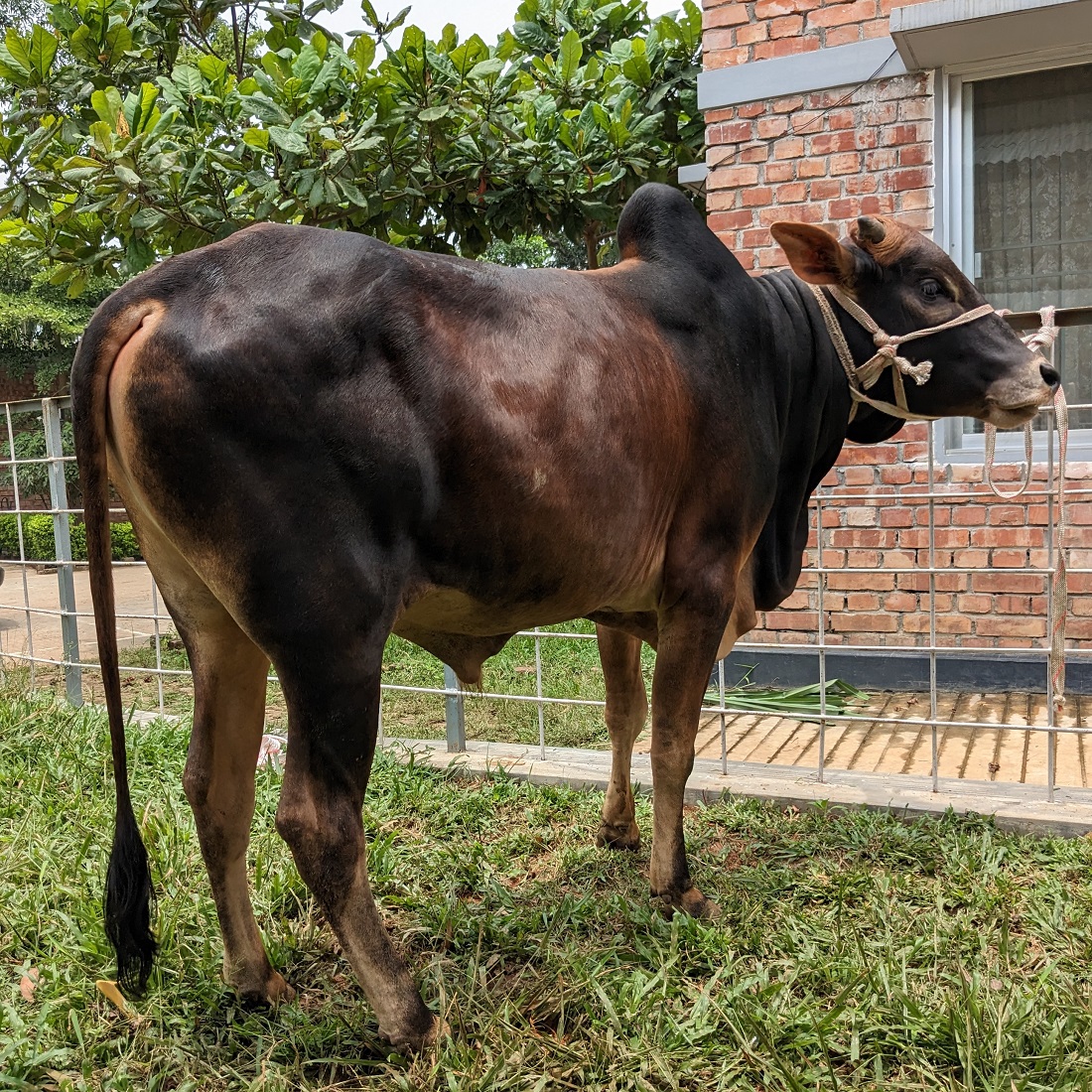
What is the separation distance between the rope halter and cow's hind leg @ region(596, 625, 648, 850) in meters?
1.09

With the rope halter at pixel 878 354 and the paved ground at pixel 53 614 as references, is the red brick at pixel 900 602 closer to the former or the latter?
the rope halter at pixel 878 354

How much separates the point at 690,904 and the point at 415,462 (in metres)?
1.59

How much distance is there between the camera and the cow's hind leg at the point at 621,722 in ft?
10.8

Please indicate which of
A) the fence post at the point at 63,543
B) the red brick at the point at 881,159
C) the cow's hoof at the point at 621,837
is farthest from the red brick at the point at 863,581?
the fence post at the point at 63,543

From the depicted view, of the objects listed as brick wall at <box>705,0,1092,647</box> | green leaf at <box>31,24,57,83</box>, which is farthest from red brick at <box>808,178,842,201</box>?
green leaf at <box>31,24,57,83</box>

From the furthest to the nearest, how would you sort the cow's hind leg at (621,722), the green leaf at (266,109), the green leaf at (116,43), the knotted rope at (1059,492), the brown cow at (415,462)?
the green leaf at (116,43) → the green leaf at (266,109) → the cow's hind leg at (621,722) → the knotted rope at (1059,492) → the brown cow at (415,462)

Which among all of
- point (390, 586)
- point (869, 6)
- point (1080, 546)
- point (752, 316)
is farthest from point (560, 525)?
point (869, 6)

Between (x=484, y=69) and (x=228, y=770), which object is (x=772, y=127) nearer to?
(x=484, y=69)

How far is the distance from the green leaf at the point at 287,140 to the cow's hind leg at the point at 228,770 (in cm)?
295

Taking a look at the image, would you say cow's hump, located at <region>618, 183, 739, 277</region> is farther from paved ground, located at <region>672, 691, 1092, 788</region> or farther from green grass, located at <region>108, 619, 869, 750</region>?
green grass, located at <region>108, 619, 869, 750</region>

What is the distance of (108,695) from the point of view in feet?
7.19

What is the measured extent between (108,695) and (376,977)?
2.79 feet

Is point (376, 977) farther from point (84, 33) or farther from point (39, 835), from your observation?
point (84, 33)

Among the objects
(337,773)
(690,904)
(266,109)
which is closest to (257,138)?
(266,109)
